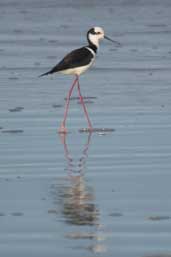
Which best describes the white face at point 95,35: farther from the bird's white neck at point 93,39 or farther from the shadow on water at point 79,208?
the shadow on water at point 79,208

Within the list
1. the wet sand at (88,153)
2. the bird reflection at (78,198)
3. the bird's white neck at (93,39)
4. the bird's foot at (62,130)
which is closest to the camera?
the wet sand at (88,153)

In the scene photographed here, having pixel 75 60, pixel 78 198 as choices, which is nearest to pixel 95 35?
pixel 75 60

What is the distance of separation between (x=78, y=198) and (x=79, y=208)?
316 millimetres

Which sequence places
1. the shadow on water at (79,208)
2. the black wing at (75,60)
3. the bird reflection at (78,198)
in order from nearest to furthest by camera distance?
the shadow on water at (79,208) < the bird reflection at (78,198) < the black wing at (75,60)

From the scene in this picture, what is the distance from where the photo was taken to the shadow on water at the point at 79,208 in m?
6.18

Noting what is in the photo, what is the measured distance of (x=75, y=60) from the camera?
39.5ft

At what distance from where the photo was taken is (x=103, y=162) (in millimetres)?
8570

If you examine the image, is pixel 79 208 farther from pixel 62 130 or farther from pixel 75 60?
pixel 75 60

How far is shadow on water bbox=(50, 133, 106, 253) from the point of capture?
6182 millimetres

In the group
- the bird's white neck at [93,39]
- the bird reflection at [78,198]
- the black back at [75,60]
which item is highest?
the bird reflection at [78,198]

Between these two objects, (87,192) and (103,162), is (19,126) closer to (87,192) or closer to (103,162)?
(103,162)

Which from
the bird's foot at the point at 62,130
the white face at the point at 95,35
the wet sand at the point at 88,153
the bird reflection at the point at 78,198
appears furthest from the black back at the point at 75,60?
the bird reflection at the point at 78,198

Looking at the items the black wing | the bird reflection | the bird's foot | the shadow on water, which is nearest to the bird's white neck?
the black wing

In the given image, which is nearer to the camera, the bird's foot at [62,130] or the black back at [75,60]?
the bird's foot at [62,130]
